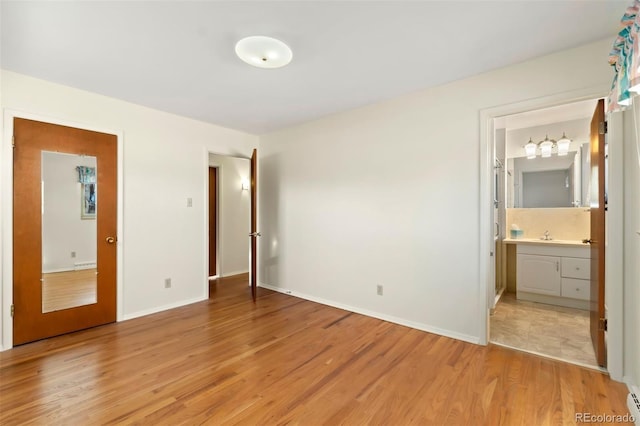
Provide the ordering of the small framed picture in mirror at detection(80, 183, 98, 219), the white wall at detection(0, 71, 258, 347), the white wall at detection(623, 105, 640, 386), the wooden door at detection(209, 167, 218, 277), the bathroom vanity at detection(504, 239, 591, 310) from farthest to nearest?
the wooden door at detection(209, 167, 218, 277), the bathroom vanity at detection(504, 239, 591, 310), the small framed picture in mirror at detection(80, 183, 98, 219), the white wall at detection(0, 71, 258, 347), the white wall at detection(623, 105, 640, 386)

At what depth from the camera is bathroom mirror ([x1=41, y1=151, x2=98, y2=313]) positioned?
9.27 feet

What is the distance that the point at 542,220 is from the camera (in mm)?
4211

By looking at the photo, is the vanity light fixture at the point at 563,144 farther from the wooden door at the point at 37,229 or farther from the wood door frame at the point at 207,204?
the wooden door at the point at 37,229

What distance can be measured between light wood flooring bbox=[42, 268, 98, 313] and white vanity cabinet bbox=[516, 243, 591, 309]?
547cm

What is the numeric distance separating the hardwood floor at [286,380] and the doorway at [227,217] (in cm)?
240

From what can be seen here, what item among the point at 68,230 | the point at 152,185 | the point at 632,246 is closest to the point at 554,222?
the point at 632,246

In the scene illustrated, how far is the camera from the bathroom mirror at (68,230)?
283cm

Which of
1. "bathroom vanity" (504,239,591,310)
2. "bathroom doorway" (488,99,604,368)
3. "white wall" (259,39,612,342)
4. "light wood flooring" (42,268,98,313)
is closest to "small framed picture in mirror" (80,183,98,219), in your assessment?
"light wood flooring" (42,268,98,313)

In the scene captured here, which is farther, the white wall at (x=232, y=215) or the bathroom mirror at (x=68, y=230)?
the white wall at (x=232, y=215)

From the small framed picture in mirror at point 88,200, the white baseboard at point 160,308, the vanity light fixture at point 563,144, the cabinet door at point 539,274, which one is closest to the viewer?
the small framed picture in mirror at point 88,200

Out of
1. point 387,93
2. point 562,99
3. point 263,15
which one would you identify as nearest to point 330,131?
point 387,93

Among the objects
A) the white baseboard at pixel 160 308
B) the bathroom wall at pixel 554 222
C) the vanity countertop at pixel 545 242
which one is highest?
the bathroom wall at pixel 554 222

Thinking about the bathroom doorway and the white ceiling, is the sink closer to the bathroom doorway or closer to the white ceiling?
the bathroom doorway

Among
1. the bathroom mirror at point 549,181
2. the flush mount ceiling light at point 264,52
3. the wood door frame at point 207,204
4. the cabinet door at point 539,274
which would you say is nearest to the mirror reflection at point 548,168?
the bathroom mirror at point 549,181
